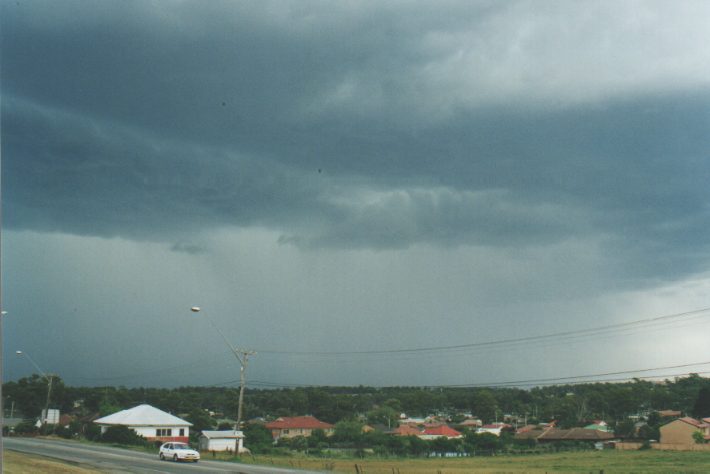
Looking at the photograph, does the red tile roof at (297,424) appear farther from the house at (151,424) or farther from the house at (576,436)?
the house at (576,436)

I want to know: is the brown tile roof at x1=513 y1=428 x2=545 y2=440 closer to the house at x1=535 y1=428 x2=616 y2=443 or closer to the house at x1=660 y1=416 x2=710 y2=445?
the house at x1=535 y1=428 x2=616 y2=443

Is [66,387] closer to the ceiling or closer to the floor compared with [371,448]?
closer to the ceiling

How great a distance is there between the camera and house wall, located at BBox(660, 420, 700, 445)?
391 feet

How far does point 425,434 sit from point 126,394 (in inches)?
3677

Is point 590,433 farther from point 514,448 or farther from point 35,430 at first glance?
point 35,430

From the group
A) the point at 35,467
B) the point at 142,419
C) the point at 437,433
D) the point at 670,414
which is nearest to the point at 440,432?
the point at 437,433

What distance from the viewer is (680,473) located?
5522 centimetres

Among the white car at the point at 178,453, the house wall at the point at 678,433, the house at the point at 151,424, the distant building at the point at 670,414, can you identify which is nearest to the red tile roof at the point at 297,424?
the house at the point at 151,424

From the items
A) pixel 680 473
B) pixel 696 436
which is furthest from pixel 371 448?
pixel 680 473

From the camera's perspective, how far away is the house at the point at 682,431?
118 metres

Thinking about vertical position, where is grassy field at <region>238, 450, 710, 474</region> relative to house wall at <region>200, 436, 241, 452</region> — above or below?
below

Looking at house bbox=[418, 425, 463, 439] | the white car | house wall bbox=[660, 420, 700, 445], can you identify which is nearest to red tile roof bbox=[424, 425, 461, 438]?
house bbox=[418, 425, 463, 439]

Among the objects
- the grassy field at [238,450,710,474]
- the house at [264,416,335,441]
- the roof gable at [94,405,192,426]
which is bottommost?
the grassy field at [238,450,710,474]

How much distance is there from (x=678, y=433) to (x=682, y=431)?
2.53 ft
